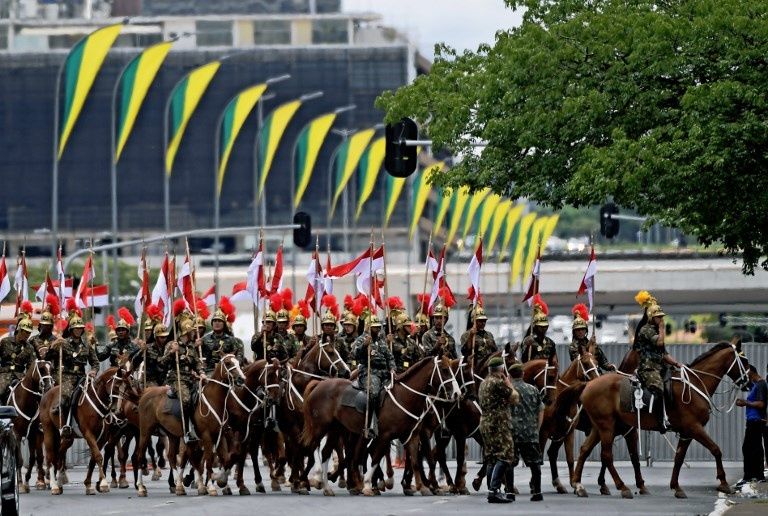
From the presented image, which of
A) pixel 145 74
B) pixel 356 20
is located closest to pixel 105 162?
pixel 356 20

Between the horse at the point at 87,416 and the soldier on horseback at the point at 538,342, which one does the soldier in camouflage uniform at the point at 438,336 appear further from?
the horse at the point at 87,416

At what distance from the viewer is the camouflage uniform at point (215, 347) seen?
1166 inches

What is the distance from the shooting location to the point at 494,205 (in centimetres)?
8550

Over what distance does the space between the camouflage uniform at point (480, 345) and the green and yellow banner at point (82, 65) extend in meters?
34.8

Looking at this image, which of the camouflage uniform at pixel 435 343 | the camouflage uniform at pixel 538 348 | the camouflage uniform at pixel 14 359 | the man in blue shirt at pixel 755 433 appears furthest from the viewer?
the camouflage uniform at pixel 14 359

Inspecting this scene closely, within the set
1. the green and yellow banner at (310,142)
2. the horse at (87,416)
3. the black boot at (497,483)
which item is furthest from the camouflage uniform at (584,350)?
the green and yellow banner at (310,142)

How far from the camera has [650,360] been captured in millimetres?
27297

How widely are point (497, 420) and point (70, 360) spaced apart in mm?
7546

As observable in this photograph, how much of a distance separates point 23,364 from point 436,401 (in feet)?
24.1

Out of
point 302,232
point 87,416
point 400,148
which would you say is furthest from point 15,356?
point 302,232

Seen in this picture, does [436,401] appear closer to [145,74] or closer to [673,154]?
[673,154]

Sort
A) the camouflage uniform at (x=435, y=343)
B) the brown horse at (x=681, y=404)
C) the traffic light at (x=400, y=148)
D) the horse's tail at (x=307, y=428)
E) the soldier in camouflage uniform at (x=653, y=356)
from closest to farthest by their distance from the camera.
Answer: the soldier in camouflage uniform at (x=653, y=356) < the brown horse at (x=681, y=404) < the horse's tail at (x=307, y=428) < the camouflage uniform at (x=435, y=343) < the traffic light at (x=400, y=148)

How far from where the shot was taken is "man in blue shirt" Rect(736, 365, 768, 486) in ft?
96.2

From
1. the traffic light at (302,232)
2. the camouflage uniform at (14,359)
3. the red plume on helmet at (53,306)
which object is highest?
the traffic light at (302,232)
